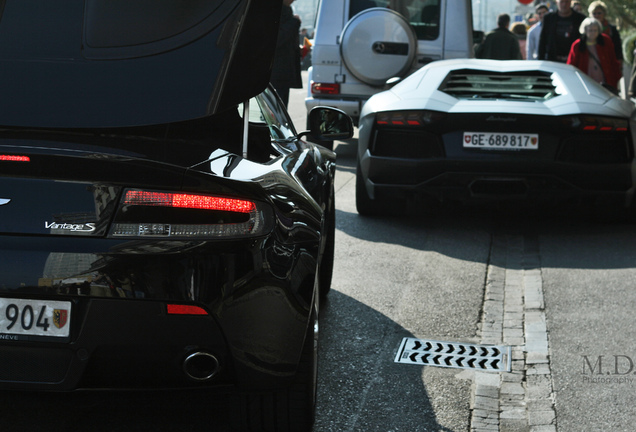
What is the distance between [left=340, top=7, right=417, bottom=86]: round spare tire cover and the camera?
11305mm

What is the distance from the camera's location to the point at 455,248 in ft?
23.2

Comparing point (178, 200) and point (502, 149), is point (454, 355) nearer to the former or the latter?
point (178, 200)

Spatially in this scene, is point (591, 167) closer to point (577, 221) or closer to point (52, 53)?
point (577, 221)

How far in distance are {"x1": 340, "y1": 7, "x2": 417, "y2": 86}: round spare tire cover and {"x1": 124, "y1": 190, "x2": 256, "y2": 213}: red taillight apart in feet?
28.3

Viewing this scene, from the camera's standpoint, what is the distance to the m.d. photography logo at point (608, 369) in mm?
4266

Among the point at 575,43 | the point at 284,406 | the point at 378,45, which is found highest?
the point at 284,406

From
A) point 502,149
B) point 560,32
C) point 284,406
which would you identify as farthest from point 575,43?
point 284,406

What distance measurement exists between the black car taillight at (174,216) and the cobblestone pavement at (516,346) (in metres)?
1.40

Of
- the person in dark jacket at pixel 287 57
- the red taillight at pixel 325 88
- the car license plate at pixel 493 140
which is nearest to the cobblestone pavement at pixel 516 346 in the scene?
the car license plate at pixel 493 140

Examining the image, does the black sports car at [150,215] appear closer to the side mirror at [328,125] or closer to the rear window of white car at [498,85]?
the side mirror at [328,125]

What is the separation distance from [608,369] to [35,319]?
2603 mm

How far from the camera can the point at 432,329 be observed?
5062 mm

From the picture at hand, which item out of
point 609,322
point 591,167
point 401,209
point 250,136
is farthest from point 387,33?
point 250,136

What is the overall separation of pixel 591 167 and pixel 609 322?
2242mm
